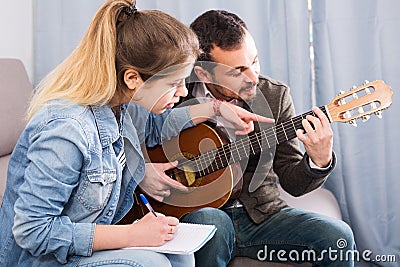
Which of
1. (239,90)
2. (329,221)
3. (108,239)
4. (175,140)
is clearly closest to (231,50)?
(239,90)

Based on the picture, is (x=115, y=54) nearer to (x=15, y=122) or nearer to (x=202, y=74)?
(x=202, y=74)

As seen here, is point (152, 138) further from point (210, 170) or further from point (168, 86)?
point (168, 86)

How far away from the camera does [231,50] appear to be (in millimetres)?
1660

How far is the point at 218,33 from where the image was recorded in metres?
1.68

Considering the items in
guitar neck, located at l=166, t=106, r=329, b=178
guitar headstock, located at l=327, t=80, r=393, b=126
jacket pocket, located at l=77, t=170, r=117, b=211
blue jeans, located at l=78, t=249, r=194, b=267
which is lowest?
blue jeans, located at l=78, t=249, r=194, b=267

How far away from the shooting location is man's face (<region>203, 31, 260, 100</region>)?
166cm

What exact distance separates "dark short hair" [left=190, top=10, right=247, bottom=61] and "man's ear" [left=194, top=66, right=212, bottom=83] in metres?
0.04

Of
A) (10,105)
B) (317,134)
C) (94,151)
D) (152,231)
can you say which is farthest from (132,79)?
(10,105)

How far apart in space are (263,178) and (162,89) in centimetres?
49

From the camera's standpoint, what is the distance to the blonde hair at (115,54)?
4.25 ft

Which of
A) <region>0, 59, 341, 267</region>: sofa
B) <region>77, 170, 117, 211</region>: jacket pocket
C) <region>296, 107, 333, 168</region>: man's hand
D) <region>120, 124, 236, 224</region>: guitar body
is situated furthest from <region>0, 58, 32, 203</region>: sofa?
<region>296, 107, 333, 168</region>: man's hand

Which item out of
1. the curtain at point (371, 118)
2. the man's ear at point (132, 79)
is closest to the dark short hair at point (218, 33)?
the man's ear at point (132, 79)

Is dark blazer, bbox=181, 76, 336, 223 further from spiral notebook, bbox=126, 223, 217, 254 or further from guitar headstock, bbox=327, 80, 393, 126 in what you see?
spiral notebook, bbox=126, 223, 217, 254

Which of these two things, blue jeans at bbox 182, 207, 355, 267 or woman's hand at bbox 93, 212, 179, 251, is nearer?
woman's hand at bbox 93, 212, 179, 251
